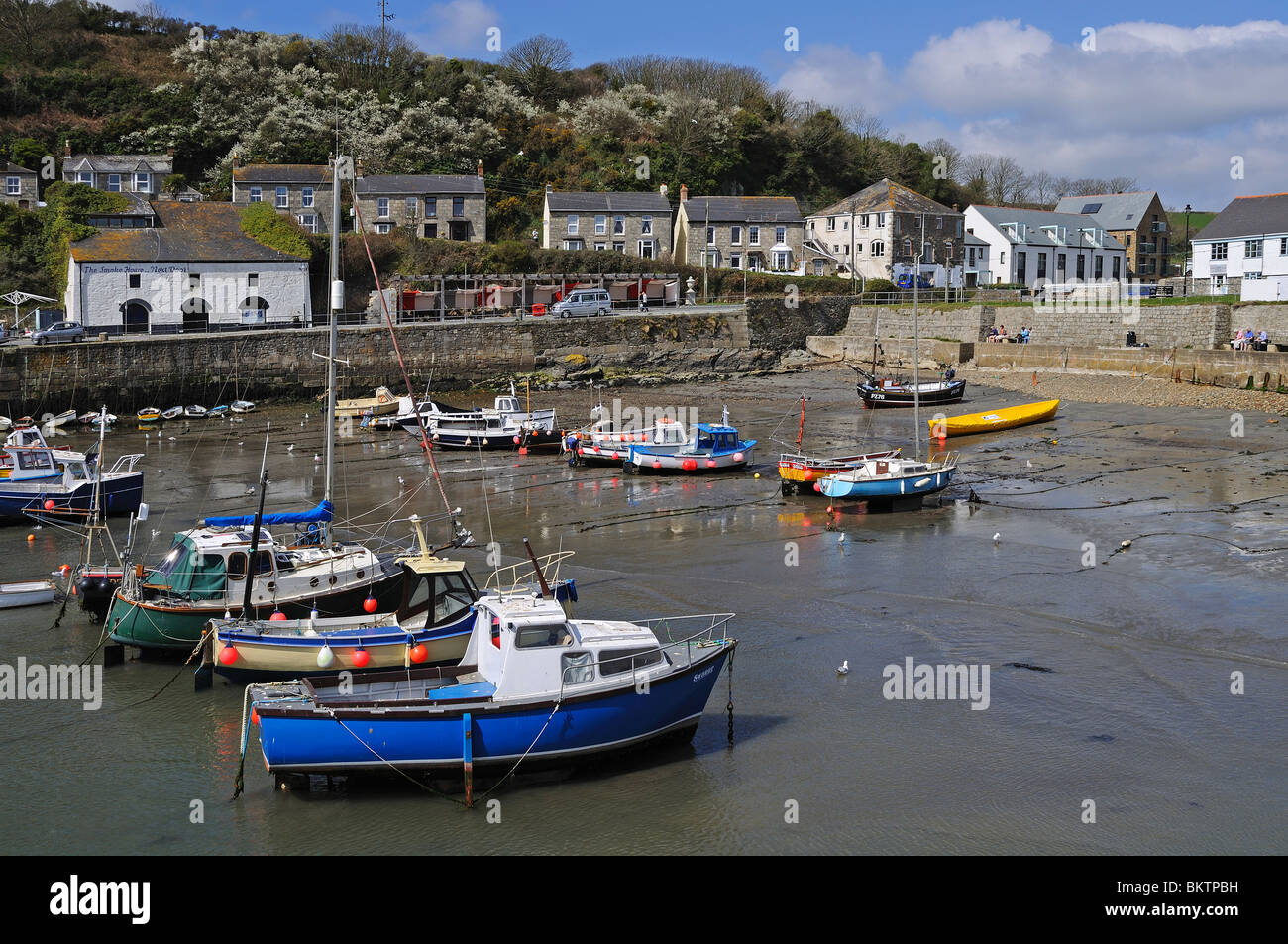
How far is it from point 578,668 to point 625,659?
576 millimetres

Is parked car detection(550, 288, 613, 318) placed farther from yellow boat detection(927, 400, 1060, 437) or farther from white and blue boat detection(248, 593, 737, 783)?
white and blue boat detection(248, 593, 737, 783)

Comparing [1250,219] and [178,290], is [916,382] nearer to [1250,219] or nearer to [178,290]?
[178,290]

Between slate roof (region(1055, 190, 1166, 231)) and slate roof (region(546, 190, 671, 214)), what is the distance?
3476cm

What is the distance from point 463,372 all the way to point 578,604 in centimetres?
3224

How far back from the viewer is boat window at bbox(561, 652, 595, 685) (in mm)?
12500

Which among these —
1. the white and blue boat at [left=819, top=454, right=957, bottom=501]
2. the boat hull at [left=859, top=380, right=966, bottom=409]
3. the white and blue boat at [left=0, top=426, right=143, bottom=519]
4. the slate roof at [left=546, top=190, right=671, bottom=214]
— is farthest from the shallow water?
the slate roof at [left=546, top=190, right=671, bottom=214]

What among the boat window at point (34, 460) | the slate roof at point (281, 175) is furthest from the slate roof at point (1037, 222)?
the boat window at point (34, 460)

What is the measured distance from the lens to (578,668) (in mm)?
12555

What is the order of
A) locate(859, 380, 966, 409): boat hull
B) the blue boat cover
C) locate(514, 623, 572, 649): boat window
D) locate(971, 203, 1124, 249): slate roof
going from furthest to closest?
locate(971, 203, 1124, 249): slate roof → locate(859, 380, 966, 409): boat hull → the blue boat cover → locate(514, 623, 572, 649): boat window

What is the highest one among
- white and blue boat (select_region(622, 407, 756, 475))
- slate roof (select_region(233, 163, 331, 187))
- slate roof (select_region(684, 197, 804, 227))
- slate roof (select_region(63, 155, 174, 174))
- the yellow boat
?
slate roof (select_region(63, 155, 174, 174))

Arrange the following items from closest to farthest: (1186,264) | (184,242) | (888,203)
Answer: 1. (184,242)
2. (888,203)
3. (1186,264)

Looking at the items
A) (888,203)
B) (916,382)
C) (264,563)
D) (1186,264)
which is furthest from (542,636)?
(1186,264)
